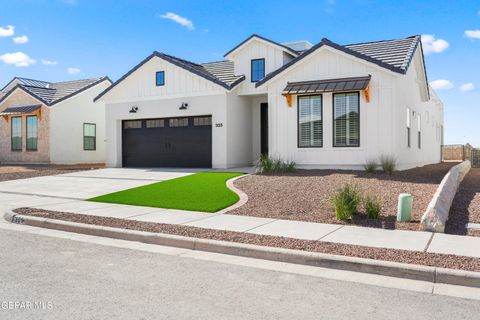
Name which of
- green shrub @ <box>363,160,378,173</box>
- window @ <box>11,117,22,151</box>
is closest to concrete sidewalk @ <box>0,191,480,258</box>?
green shrub @ <box>363,160,378,173</box>

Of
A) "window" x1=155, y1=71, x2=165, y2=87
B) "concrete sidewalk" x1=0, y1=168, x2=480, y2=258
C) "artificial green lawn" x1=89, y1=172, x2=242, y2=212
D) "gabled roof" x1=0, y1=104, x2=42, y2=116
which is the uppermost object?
"window" x1=155, y1=71, x2=165, y2=87

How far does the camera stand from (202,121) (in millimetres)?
20750

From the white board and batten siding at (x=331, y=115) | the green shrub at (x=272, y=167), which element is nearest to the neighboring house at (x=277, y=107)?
the white board and batten siding at (x=331, y=115)

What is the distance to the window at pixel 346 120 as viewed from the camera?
53.2 feet

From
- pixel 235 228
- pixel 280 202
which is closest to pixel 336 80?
pixel 280 202

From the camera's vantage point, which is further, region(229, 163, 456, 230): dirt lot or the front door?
the front door

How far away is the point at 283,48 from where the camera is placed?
2000 cm

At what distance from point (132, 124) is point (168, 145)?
2732 millimetres

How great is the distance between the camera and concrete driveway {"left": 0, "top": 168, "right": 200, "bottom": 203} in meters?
13.1

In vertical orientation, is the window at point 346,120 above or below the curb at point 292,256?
above

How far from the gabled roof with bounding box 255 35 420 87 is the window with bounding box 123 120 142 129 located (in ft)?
26.0

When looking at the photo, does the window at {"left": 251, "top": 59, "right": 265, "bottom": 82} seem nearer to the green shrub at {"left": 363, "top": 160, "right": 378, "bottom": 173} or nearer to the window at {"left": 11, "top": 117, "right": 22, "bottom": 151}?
the green shrub at {"left": 363, "top": 160, "right": 378, "bottom": 173}

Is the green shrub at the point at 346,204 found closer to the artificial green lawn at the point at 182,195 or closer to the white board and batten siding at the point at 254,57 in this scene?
the artificial green lawn at the point at 182,195

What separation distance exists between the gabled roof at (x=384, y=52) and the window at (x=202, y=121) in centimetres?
368
